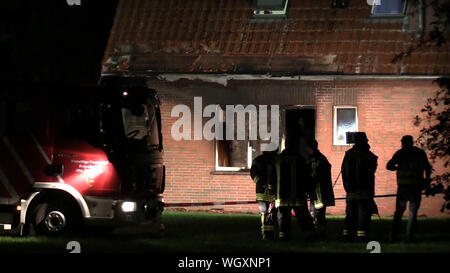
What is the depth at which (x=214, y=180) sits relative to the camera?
24.1 m

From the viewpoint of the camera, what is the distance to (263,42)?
78.8 feet

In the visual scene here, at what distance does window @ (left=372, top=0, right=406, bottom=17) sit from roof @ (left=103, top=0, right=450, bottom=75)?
218 mm

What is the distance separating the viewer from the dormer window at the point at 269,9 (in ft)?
80.9

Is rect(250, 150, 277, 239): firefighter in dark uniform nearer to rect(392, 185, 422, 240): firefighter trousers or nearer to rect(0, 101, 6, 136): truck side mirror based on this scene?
rect(392, 185, 422, 240): firefighter trousers

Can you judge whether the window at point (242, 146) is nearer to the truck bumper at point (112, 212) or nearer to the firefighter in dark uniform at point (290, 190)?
the firefighter in dark uniform at point (290, 190)

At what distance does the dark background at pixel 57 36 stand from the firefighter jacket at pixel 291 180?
18.7m

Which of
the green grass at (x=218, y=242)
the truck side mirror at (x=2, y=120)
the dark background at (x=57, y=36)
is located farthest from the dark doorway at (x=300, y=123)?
the dark background at (x=57, y=36)

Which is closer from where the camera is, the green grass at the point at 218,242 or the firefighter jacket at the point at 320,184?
the green grass at the point at 218,242

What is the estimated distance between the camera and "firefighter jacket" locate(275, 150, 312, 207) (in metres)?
16.2

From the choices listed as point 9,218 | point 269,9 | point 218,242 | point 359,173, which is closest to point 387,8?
point 269,9

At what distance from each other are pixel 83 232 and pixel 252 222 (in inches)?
196

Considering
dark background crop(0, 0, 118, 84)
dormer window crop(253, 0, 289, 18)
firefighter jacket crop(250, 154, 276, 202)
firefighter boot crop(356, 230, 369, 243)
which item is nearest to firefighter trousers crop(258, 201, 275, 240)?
firefighter jacket crop(250, 154, 276, 202)

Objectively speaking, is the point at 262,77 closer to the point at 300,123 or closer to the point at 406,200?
the point at 300,123

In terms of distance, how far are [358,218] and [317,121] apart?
7508 mm
